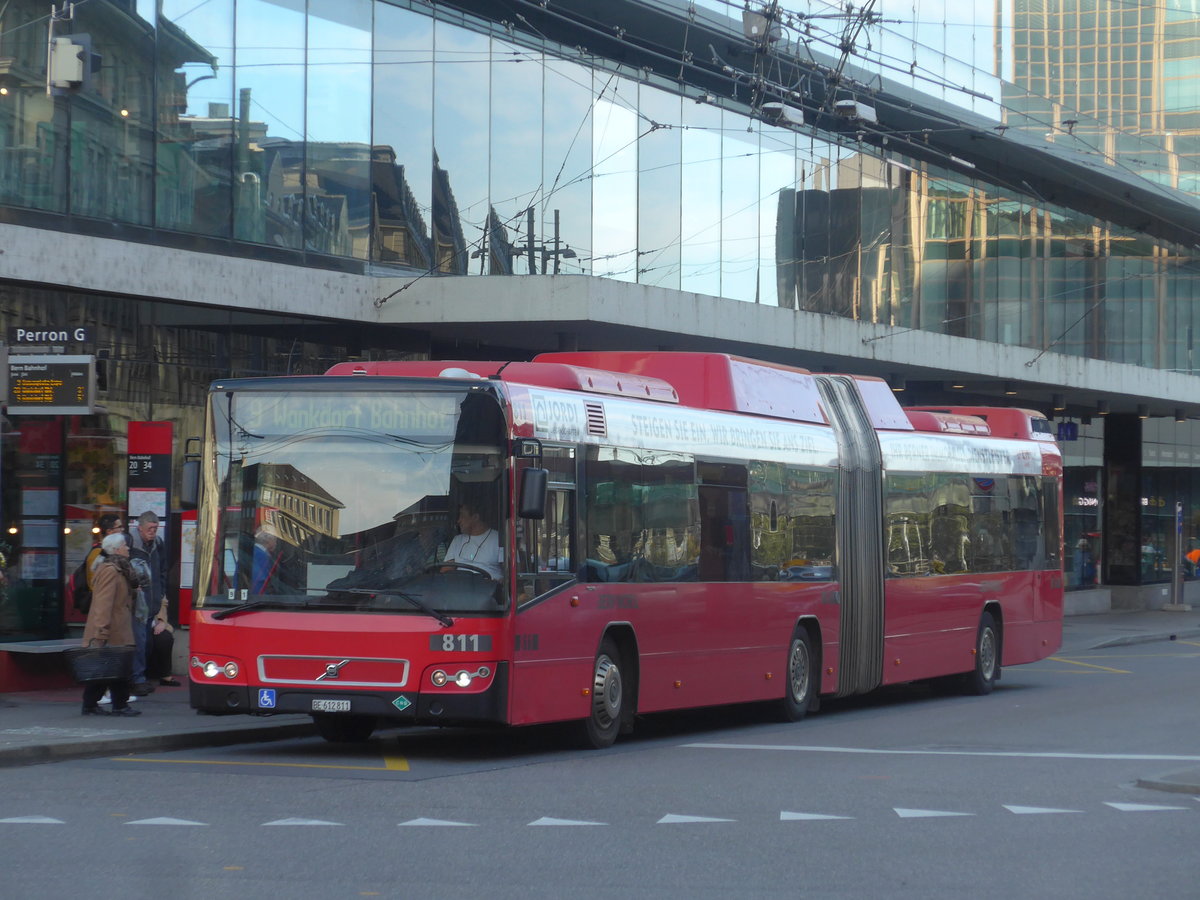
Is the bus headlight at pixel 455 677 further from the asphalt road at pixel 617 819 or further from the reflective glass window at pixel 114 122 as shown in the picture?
the reflective glass window at pixel 114 122

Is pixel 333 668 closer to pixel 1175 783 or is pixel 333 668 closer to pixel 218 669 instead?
pixel 218 669

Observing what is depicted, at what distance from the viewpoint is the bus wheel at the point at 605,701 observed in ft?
45.6

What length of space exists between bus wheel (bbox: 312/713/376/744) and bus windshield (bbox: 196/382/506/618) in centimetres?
188

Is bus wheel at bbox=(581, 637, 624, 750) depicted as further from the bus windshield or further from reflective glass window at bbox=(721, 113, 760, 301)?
reflective glass window at bbox=(721, 113, 760, 301)

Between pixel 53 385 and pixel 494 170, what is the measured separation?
10.00 m

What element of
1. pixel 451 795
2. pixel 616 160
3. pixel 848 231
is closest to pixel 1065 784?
pixel 451 795

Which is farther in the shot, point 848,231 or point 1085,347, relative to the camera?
point 1085,347

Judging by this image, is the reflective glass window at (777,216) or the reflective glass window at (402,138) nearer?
the reflective glass window at (402,138)

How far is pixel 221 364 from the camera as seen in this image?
22.0 m

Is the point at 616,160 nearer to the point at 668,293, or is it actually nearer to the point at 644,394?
the point at 668,293

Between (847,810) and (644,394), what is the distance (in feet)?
17.6

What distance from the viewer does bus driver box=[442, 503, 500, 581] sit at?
12.5m

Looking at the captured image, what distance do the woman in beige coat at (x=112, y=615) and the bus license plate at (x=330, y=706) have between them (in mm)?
3266

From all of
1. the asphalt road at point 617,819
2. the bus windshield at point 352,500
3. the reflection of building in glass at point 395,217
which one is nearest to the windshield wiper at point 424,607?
the bus windshield at point 352,500
